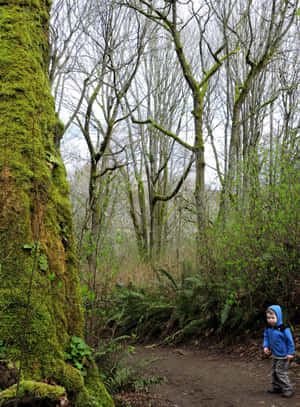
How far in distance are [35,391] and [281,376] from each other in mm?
3038

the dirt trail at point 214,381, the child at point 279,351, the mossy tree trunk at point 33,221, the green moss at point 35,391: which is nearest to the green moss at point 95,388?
the mossy tree trunk at point 33,221

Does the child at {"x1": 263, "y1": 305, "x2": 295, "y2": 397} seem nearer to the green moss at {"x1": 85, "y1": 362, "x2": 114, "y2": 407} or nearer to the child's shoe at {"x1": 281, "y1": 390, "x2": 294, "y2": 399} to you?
the child's shoe at {"x1": 281, "y1": 390, "x2": 294, "y2": 399}

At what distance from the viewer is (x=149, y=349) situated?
277 inches

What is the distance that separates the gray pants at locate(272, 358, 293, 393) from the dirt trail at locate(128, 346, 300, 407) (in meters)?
0.11

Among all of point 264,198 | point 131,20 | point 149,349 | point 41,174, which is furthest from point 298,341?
point 131,20

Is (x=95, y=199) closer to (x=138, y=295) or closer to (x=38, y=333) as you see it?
(x=38, y=333)

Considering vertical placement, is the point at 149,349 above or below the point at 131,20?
below

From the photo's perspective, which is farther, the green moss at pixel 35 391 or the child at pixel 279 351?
the child at pixel 279 351

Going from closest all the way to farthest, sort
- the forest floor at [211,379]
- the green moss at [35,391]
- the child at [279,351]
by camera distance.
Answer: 1. the green moss at [35,391]
2. the forest floor at [211,379]
3. the child at [279,351]

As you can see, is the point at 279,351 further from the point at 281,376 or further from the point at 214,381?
the point at 214,381

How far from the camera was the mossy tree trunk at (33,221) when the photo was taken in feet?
8.23

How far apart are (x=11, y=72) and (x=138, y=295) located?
19.4 feet

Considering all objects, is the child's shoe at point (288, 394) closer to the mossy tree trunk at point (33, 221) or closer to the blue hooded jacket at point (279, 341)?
the blue hooded jacket at point (279, 341)

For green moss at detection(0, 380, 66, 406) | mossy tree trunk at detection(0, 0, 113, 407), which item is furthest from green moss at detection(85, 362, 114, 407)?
green moss at detection(0, 380, 66, 406)
